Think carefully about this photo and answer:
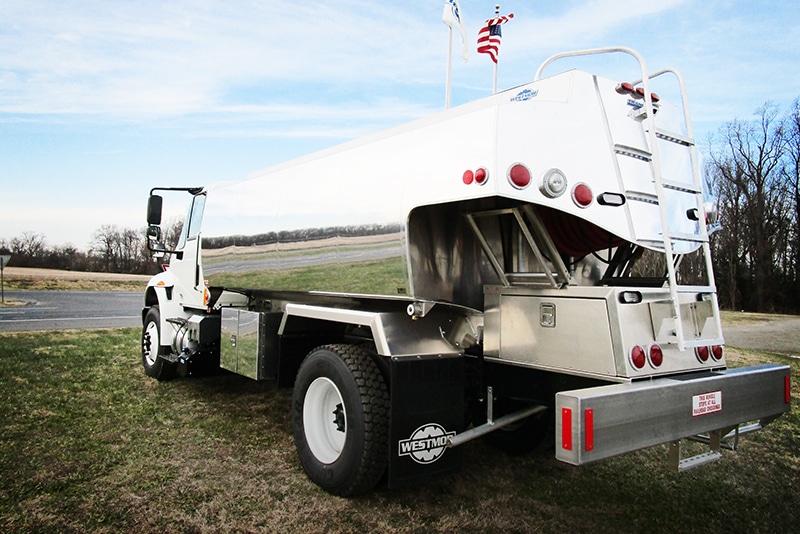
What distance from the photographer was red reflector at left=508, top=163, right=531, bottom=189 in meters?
3.03

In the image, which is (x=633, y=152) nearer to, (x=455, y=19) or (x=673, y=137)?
(x=673, y=137)

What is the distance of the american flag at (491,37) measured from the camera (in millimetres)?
5523

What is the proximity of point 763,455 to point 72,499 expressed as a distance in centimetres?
580

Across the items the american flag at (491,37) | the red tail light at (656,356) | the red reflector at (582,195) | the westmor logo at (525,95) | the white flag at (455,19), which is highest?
the white flag at (455,19)

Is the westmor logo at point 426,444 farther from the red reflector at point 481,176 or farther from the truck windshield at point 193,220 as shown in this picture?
the truck windshield at point 193,220

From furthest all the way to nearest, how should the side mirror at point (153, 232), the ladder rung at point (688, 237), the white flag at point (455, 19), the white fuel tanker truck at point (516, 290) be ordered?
the side mirror at point (153, 232)
the white flag at point (455, 19)
the ladder rung at point (688, 237)
the white fuel tanker truck at point (516, 290)

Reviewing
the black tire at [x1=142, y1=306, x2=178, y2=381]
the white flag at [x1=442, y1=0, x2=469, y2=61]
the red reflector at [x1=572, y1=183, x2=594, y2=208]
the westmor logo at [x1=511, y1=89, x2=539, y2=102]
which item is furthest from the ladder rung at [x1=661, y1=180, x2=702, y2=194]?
the black tire at [x1=142, y1=306, x2=178, y2=381]

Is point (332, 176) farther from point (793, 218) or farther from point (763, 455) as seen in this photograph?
point (793, 218)

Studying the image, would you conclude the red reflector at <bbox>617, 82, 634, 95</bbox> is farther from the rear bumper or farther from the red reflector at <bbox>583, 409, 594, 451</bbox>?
the red reflector at <bbox>583, 409, 594, 451</bbox>

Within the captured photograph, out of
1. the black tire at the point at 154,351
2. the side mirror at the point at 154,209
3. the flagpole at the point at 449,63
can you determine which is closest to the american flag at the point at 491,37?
the flagpole at the point at 449,63

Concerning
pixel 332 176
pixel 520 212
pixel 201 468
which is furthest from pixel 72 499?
pixel 520 212

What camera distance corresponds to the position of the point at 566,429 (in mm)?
2785

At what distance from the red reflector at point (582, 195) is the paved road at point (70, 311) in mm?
15832

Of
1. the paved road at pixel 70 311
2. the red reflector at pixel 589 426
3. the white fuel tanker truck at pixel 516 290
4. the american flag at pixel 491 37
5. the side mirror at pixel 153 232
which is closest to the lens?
the red reflector at pixel 589 426
